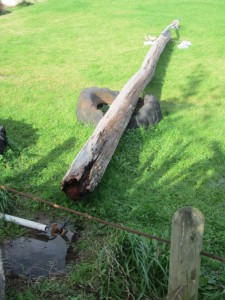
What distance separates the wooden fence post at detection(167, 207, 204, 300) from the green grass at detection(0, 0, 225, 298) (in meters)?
1.58

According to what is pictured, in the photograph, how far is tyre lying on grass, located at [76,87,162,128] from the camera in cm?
751

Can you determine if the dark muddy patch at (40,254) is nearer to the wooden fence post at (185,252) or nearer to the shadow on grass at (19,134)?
the wooden fence post at (185,252)

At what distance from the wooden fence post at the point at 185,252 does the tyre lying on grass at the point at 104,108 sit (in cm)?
453

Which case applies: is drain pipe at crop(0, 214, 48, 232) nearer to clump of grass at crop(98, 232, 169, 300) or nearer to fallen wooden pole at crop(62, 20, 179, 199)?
fallen wooden pole at crop(62, 20, 179, 199)

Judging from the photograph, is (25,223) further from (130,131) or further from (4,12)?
(4,12)

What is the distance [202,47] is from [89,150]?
368 inches

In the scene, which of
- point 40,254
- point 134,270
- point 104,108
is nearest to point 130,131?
point 104,108

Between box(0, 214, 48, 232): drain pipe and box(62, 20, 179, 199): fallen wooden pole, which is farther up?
box(62, 20, 179, 199): fallen wooden pole

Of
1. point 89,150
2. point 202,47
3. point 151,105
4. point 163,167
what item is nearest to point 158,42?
point 202,47

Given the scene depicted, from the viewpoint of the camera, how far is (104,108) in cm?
823

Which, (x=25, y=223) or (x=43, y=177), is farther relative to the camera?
(x=43, y=177)

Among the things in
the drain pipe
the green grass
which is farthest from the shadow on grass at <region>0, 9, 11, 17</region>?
the drain pipe

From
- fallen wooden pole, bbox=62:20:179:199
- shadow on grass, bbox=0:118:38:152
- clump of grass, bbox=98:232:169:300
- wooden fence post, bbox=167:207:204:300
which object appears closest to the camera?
wooden fence post, bbox=167:207:204:300

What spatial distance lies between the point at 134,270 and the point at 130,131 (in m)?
3.62
